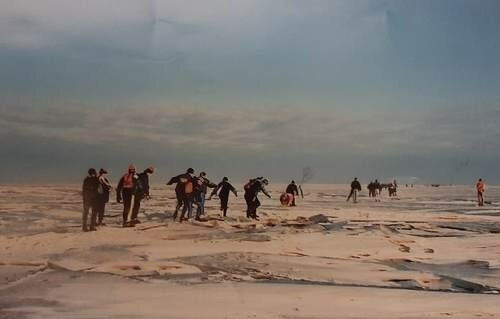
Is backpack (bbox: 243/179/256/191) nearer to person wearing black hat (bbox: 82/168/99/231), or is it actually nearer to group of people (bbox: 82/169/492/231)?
group of people (bbox: 82/169/492/231)

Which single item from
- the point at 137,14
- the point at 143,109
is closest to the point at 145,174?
the point at 143,109

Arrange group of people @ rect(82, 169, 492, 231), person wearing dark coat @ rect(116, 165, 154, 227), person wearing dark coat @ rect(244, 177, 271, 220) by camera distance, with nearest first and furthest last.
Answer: group of people @ rect(82, 169, 492, 231) < person wearing dark coat @ rect(116, 165, 154, 227) < person wearing dark coat @ rect(244, 177, 271, 220)

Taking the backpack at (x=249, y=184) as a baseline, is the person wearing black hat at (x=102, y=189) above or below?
below

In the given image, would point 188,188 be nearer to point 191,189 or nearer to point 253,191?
point 191,189

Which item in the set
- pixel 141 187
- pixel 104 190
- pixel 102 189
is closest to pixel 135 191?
pixel 141 187

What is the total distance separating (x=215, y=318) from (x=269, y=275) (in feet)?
3.83

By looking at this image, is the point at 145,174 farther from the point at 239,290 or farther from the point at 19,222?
the point at 239,290

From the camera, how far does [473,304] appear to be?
11.7 feet

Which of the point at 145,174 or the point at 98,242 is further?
the point at 145,174

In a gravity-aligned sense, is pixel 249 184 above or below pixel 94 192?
above

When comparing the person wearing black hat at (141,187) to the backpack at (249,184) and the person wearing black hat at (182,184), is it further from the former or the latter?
the backpack at (249,184)

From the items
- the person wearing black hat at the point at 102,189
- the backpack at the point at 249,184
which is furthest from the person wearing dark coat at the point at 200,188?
the person wearing black hat at the point at 102,189

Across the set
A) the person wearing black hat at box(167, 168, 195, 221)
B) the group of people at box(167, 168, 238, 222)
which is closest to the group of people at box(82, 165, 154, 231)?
the person wearing black hat at box(167, 168, 195, 221)

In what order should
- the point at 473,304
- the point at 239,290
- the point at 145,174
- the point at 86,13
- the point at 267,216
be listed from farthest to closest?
the point at 267,216
the point at 145,174
the point at 86,13
the point at 239,290
the point at 473,304
